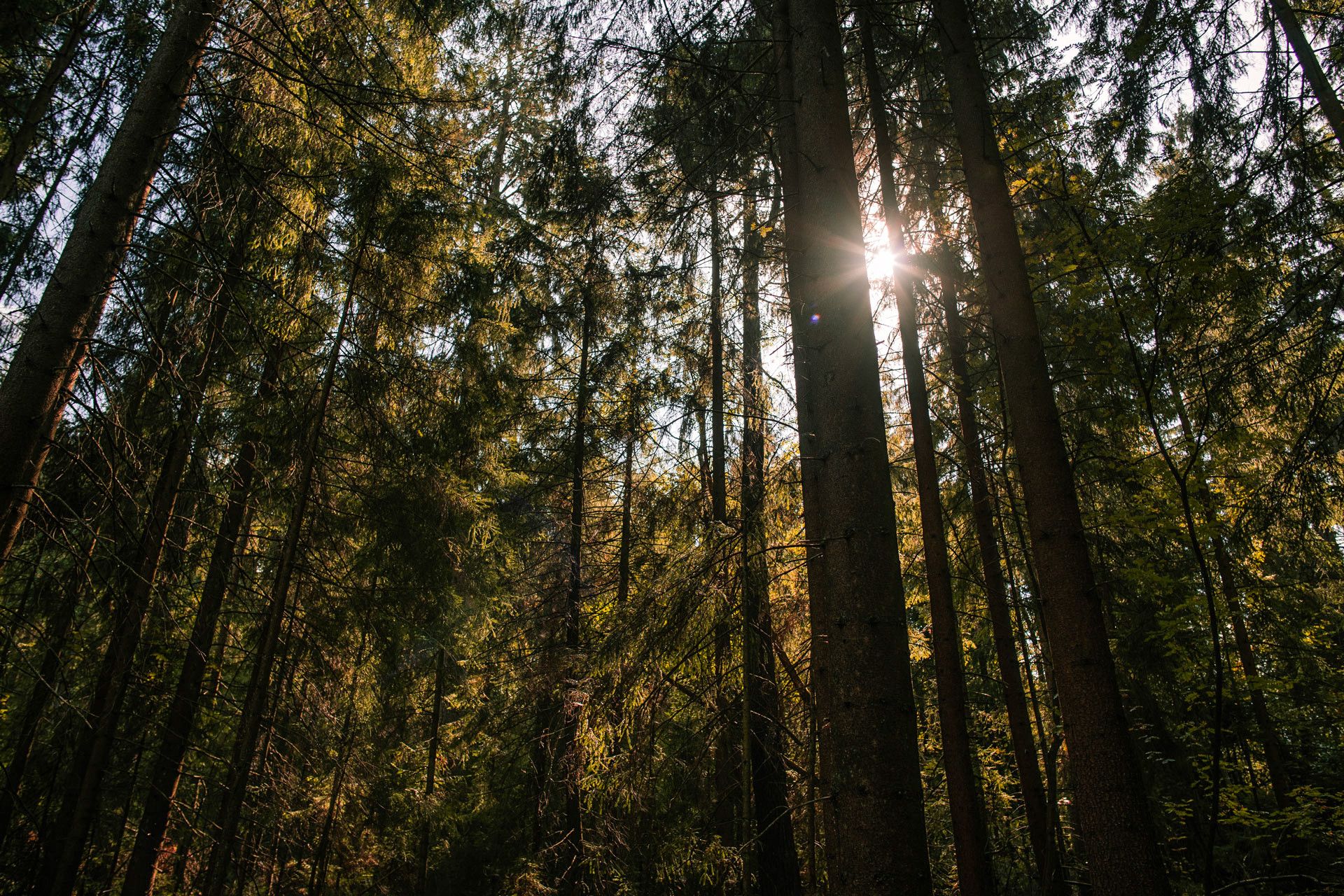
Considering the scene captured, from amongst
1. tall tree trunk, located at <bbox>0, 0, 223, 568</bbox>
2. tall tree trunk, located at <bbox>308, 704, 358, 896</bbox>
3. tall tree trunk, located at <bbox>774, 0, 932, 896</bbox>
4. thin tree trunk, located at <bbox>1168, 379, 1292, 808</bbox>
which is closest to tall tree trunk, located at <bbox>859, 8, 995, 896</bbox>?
tall tree trunk, located at <bbox>774, 0, 932, 896</bbox>

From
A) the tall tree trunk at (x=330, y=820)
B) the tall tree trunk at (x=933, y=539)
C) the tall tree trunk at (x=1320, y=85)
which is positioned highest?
the tall tree trunk at (x=1320, y=85)

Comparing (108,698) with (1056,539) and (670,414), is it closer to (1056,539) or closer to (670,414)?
(670,414)

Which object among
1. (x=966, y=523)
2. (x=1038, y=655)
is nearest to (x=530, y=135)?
(x=966, y=523)

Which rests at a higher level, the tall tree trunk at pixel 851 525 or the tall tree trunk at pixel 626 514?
the tall tree trunk at pixel 626 514

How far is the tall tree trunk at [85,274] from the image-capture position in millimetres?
2986

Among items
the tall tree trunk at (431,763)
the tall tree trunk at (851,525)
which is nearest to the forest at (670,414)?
the tall tree trunk at (851,525)

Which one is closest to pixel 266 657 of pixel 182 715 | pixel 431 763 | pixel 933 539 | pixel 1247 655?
pixel 182 715

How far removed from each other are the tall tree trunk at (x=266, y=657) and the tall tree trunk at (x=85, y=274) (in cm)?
247

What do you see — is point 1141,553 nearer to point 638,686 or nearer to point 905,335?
point 905,335

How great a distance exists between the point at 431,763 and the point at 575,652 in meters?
5.81

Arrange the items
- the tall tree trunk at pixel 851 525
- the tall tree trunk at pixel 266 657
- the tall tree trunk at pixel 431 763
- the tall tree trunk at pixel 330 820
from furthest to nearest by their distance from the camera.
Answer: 1. the tall tree trunk at pixel 431 763
2. the tall tree trunk at pixel 330 820
3. the tall tree trunk at pixel 266 657
4. the tall tree trunk at pixel 851 525

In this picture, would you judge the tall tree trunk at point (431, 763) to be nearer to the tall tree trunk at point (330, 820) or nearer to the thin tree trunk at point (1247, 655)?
the tall tree trunk at point (330, 820)

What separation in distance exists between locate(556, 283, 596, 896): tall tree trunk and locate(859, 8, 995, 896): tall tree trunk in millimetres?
3077

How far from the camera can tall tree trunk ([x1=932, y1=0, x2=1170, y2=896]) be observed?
335 cm
